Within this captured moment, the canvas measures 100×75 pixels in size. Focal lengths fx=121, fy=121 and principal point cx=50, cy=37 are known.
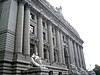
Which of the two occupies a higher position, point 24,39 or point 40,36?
point 40,36

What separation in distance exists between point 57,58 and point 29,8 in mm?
14634

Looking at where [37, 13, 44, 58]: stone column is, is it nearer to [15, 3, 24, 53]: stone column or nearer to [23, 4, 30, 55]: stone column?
[23, 4, 30, 55]: stone column

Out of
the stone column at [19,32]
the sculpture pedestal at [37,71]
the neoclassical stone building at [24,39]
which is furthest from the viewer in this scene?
the stone column at [19,32]

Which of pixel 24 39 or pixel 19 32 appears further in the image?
pixel 24 39

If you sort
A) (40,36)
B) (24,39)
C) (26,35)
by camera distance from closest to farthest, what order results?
(24,39), (26,35), (40,36)

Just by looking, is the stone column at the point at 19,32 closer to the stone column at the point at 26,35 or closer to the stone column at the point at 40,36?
the stone column at the point at 26,35

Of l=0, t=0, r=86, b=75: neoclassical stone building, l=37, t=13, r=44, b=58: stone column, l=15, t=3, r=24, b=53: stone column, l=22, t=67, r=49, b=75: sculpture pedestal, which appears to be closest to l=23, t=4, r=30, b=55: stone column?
l=0, t=0, r=86, b=75: neoclassical stone building

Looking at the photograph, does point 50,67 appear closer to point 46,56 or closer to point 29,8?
point 46,56

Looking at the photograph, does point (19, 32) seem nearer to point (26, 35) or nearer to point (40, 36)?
point (26, 35)

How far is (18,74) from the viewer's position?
56.6 ft

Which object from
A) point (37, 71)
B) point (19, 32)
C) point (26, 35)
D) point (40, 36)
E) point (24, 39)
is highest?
point (40, 36)

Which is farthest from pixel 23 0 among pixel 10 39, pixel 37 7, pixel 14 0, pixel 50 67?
pixel 50 67

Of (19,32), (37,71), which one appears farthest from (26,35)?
(37,71)

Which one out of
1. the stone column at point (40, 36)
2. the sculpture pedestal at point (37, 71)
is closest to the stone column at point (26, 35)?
the stone column at point (40, 36)
